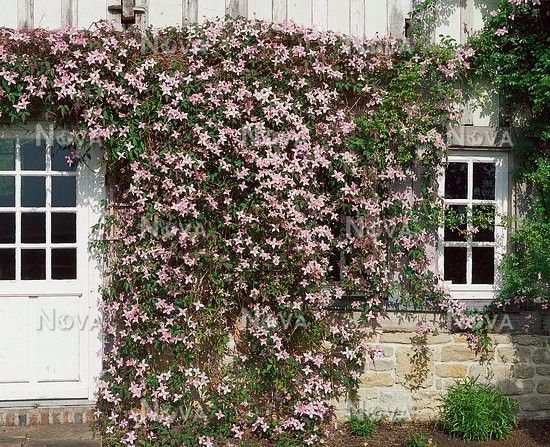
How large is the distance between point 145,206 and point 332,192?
1714 mm

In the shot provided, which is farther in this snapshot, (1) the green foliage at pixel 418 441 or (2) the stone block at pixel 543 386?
(2) the stone block at pixel 543 386

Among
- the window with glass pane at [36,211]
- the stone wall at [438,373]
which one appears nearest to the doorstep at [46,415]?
the window with glass pane at [36,211]

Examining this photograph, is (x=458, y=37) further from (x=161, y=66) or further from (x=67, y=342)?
(x=67, y=342)

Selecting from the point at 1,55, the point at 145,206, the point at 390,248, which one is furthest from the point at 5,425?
the point at 390,248

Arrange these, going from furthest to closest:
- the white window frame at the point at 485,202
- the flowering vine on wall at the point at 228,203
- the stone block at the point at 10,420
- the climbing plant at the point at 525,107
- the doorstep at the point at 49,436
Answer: the white window frame at the point at 485,202 < the climbing plant at the point at 525,107 < the stone block at the point at 10,420 < the flowering vine on wall at the point at 228,203 < the doorstep at the point at 49,436

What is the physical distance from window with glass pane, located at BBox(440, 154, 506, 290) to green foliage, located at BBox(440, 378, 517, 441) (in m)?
1.04

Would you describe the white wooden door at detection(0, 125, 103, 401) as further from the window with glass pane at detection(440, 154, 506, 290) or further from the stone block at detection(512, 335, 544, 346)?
the stone block at detection(512, 335, 544, 346)

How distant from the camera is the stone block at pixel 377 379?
6.83 m

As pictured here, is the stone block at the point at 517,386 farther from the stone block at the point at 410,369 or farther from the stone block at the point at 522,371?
the stone block at the point at 410,369

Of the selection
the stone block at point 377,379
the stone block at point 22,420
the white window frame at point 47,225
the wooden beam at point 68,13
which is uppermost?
the wooden beam at point 68,13

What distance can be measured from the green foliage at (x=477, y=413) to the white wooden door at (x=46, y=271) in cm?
327

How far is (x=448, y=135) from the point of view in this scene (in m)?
6.93

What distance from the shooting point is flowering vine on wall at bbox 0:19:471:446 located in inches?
248

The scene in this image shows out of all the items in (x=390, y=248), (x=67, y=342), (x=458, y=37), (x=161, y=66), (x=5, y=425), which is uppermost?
(x=458, y=37)
